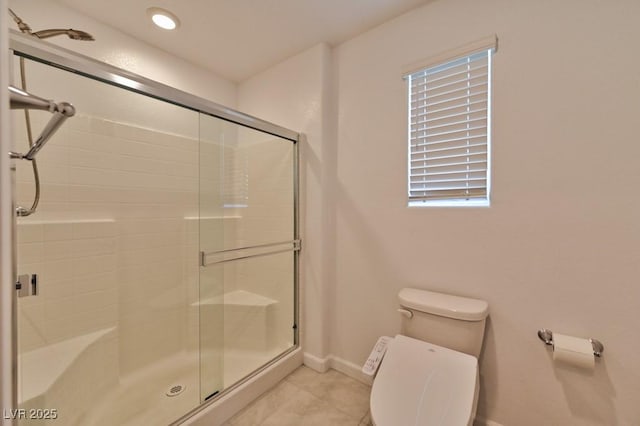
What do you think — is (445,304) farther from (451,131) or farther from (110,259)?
(110,259)

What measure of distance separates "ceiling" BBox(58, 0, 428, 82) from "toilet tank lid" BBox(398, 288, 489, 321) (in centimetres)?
163

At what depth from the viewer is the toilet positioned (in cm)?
98

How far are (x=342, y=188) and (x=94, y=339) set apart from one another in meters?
1.71

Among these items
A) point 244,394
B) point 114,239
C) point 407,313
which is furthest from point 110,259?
point 407,313

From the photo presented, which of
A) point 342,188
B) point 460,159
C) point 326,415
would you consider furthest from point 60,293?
point 460,159

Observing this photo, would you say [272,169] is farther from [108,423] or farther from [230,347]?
[108,423]

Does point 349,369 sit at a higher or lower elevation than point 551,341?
lower

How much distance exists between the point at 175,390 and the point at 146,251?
89cm

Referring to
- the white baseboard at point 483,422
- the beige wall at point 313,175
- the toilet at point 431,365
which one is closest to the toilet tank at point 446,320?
the toilet at point 431,365

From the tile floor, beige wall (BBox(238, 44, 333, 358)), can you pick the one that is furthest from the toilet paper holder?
beige wall (BBox(238, 44, 333, 358))

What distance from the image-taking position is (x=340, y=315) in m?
1.85

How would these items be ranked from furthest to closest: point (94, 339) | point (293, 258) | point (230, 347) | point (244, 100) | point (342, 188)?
point (244, 100), point (293, 258), point (342, 188), point (230, 347), point (94, 339)

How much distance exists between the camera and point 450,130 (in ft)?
4.65

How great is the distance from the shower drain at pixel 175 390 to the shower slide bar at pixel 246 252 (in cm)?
76
